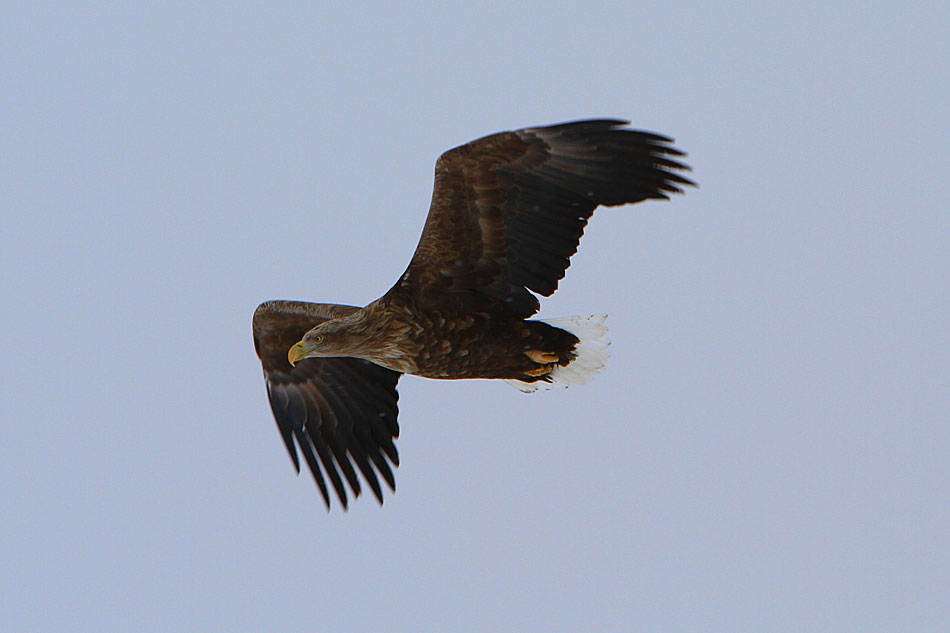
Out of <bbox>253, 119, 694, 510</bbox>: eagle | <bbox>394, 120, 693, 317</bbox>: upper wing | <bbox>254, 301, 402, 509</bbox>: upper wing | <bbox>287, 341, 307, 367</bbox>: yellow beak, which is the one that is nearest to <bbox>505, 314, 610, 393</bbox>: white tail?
<bbox>253, 119, 694, 510</bbox>: eagle

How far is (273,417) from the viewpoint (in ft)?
31.1

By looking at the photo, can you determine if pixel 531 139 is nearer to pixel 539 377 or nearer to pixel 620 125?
pixel 620 125

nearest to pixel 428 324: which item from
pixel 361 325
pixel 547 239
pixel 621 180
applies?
pixel 361 325

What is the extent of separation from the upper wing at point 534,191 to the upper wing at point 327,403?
157 cm

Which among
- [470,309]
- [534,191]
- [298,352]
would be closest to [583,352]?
[470,309]

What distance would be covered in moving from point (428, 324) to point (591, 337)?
116cm

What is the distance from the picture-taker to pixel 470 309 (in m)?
7.98

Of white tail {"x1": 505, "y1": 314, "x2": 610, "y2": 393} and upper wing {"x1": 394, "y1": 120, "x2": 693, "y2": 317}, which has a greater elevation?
upper wing {"x1": 394, "y1": 120, "x2": 693, "y2": 317}

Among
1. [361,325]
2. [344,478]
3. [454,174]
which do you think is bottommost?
[344,478]

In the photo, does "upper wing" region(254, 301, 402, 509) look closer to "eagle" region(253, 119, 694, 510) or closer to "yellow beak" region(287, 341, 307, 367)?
"eagle" region(253, 119, 694, 510)

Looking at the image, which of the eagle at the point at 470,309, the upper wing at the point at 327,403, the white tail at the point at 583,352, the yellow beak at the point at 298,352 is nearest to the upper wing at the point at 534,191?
the eagle at the point at 470,309

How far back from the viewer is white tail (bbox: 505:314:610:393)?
8430 mm

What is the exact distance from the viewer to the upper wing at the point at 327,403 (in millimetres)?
9148

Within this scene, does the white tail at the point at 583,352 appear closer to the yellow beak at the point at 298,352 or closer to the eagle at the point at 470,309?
the eagle at the point at 470,309
